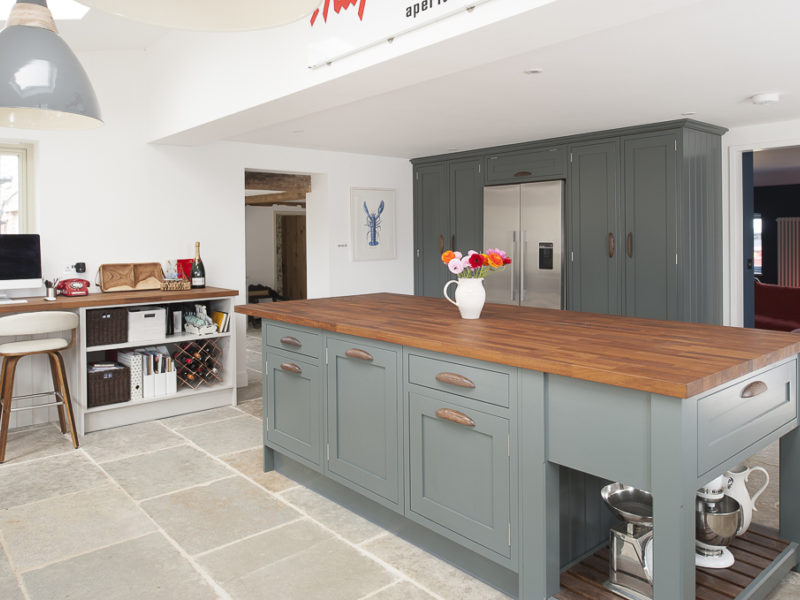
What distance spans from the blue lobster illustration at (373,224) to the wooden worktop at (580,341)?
3.55 metres

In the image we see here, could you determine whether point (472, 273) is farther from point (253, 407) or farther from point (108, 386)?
point (108, 386)

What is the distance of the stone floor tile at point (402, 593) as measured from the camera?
2289mm

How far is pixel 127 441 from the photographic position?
4.18 meters

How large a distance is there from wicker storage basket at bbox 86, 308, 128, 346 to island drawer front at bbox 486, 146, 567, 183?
386 cm

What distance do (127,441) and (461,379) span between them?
2871 mm

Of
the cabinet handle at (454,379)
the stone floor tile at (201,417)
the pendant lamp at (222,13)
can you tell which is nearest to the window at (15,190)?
the stone floor tile at (201,417)

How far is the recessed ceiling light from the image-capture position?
14.0 feet

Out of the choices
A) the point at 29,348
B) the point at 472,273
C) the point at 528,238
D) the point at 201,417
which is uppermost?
the point at 528,238

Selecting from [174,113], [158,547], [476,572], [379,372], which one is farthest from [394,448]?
[174,113]

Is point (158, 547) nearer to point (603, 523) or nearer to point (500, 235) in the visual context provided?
point (603, 523)

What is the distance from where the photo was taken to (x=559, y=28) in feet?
7.98

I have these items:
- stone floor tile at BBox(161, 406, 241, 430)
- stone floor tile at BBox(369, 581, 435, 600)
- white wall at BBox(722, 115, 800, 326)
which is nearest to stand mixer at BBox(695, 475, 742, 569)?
stone floor tile at BBox(369, 581, 435, 600)

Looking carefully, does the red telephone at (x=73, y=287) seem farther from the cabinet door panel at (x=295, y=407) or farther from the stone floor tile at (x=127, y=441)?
the cabinet door panel at (x=295, y=407)

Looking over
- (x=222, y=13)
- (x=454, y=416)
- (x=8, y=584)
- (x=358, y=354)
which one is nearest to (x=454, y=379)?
(x=454, y=416)
